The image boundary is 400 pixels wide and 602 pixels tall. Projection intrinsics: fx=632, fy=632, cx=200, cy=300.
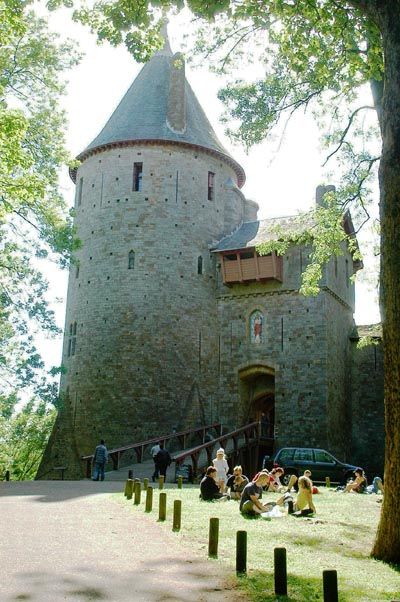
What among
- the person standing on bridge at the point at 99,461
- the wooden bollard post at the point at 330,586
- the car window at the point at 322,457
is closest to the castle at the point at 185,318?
the car window at the point at 322,457

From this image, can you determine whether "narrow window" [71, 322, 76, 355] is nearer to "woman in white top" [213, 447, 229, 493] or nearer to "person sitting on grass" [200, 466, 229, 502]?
"woman in white top" [213, 447, 229, 493]

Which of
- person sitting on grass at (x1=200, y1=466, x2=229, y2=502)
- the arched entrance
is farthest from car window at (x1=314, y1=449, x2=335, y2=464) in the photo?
person sitting on grass at (x1=200, y1=466, x2=229, y2=502)

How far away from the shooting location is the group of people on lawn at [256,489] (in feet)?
40.8

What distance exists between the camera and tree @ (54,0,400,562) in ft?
29.1

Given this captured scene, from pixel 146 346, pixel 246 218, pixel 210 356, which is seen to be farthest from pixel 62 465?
pixel 246 218

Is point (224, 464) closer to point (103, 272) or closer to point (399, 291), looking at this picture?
point (399, 291)

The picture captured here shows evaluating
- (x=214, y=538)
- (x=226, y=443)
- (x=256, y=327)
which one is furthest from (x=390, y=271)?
(x=256, y=327)

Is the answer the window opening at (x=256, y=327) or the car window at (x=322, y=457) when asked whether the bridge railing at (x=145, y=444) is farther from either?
the car window at (x=322, y=457)

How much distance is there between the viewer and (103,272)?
2928 cm

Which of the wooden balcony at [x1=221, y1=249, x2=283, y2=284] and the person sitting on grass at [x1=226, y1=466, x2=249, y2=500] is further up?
the wooden balcony at [x1=221, y1=249, x2=283, y2=284]

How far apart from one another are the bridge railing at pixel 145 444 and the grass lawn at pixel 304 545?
8.11 meters

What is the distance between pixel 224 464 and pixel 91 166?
1929cm

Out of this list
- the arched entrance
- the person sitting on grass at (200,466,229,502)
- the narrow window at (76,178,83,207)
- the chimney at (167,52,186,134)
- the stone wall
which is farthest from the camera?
the narrow window at (76,178,83,207)

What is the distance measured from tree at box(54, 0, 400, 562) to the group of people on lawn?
153 inches
